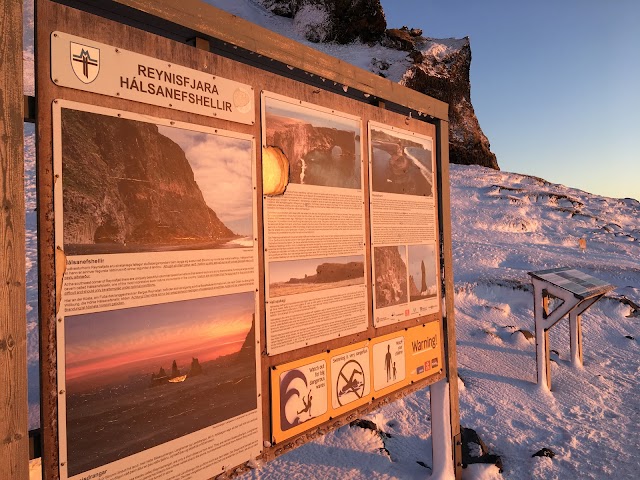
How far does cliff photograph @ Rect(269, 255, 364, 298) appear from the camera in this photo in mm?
2523

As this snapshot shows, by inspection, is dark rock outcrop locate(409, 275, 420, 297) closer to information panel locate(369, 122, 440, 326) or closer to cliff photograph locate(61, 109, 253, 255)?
information panel locate(369, 122, 440, 326)

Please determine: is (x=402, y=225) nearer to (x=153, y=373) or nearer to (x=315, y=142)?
(x=315, y=142)

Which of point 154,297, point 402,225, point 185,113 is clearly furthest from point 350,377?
point 185,113

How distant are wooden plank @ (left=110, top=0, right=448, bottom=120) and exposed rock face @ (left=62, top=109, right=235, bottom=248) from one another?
1.92 ft

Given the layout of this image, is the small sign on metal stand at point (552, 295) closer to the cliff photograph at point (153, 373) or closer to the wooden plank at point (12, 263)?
the cliff photograph at point (153, 373)

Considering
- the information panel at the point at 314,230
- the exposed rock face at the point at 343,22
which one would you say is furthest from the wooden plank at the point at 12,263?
the exposed rock face at the point at 343,22

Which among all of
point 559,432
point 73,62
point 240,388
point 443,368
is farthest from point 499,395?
point 73,62

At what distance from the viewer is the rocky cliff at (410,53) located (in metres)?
30.6

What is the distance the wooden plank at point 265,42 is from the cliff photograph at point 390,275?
1.18 m

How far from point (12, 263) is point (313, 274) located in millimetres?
1551

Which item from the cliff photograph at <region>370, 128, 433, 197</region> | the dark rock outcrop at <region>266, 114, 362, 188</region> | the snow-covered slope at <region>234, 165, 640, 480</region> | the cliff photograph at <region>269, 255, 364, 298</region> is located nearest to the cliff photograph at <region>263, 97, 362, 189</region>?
the dark rock outcrop at <region>266, 114, 362, 188</region>

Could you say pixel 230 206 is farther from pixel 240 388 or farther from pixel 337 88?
pixel 337 88

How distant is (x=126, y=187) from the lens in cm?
191

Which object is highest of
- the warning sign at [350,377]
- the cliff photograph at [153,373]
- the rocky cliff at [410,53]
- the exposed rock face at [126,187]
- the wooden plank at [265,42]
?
the rocky cliff at [410,53]
